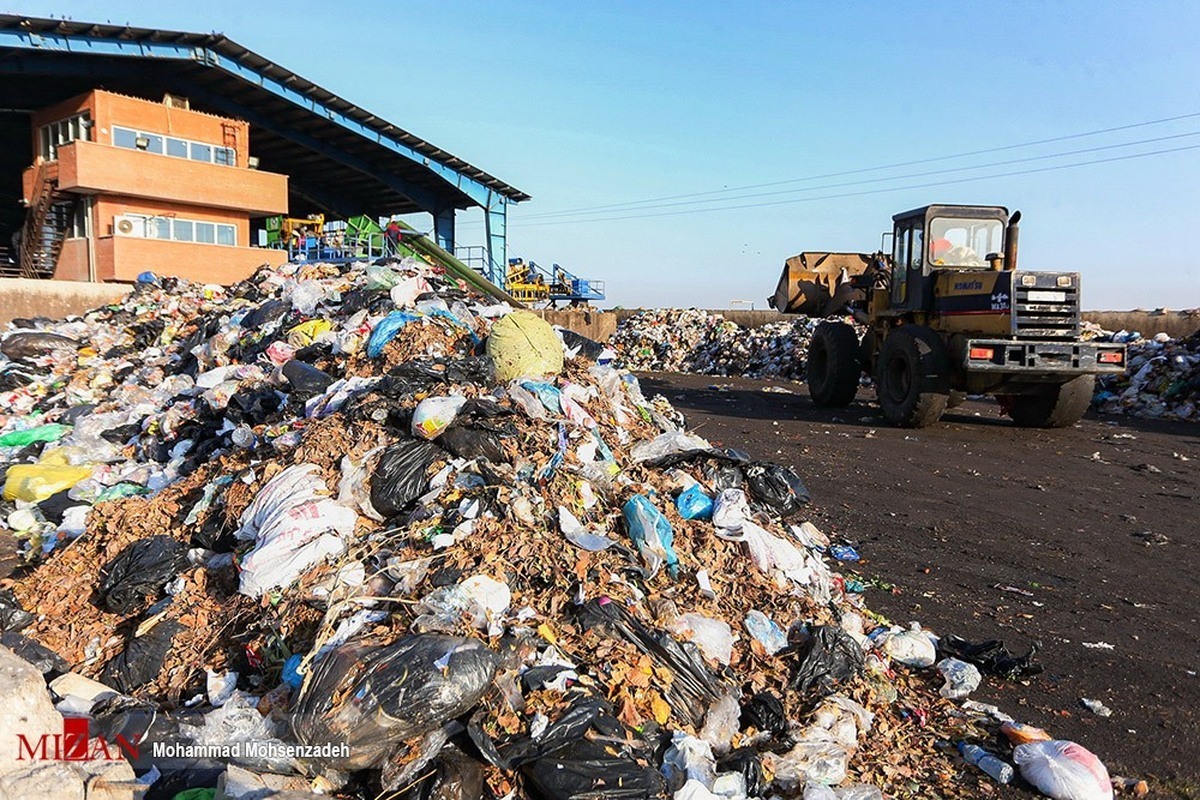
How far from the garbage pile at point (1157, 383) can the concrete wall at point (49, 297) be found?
53.1 feet

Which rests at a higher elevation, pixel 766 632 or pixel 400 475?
pixel 400 475

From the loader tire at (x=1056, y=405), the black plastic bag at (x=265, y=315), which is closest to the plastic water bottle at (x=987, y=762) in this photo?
the black plastic bag at (x=265, y=315)

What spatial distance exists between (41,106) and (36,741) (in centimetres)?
1981

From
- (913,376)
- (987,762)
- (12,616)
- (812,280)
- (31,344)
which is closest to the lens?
(987,762)

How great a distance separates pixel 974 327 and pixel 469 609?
7476 mm

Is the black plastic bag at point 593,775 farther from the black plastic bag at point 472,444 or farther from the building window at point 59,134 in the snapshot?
the building window at point 59,134

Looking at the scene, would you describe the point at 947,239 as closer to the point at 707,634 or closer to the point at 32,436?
the point at 707,634

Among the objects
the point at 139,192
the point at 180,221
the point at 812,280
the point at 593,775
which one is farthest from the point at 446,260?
the point at 593,775

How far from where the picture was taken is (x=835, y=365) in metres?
11.1

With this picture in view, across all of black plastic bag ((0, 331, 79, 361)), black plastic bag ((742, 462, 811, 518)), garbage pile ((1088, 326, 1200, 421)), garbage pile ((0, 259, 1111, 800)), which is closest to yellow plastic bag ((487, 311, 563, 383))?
garbage pile ((0, 259, 1111, 800))

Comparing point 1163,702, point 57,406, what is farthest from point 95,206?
point 1163,702

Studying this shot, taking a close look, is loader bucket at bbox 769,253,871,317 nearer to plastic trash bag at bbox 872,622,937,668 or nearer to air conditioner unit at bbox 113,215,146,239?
plastic trash bag at bbox 872,622,937,668

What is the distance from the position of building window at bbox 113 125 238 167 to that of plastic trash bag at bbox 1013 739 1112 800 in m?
18.5

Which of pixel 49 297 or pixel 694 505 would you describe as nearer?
pixel 694 505
